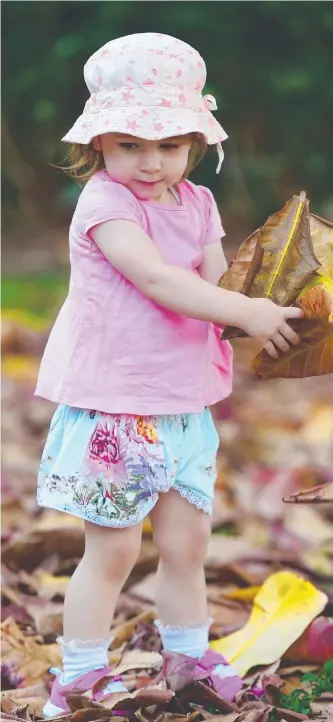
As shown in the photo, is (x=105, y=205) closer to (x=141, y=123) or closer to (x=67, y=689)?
(x=141, y=123)

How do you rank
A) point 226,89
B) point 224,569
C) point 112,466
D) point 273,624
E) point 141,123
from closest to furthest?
1. point 141,123
2. point 112,466
3. point 273,624
4. point 224,569
5. point 226,89

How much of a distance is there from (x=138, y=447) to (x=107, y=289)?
312 mm

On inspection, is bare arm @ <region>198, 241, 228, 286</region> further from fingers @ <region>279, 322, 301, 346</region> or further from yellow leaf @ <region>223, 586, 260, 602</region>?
yellow leaf @ <region>223, 586, 260, 602</region>

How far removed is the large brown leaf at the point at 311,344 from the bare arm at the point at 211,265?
199 mm

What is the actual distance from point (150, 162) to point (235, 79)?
4.48 metres

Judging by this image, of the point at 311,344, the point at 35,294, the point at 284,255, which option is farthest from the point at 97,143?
the point at 35,294

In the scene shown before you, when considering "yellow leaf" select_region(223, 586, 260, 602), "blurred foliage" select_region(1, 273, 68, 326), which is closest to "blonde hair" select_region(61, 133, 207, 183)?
"yellow leaf" select_region(223, 586, 260, 602)

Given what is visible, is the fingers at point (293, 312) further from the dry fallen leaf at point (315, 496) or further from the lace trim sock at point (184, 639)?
the lace trim sock at point (184, 639)

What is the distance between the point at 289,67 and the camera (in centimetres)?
643

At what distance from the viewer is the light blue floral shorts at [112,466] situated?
7.36 feet

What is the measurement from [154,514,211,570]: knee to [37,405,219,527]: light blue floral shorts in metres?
0.12

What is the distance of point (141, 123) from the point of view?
213 cm

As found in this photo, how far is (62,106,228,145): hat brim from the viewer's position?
2.13 metres

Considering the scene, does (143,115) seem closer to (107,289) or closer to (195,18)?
(107,289)
